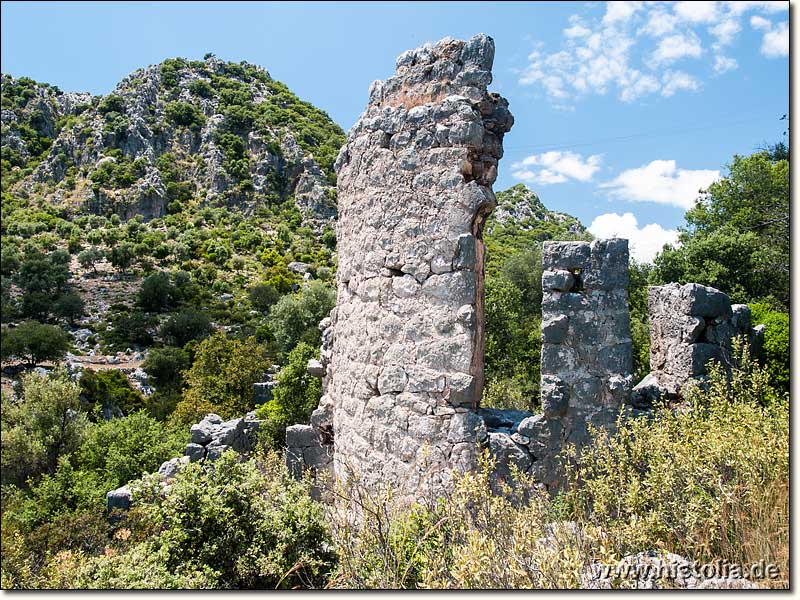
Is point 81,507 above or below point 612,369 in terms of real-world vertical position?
below

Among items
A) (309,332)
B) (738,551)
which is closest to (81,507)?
(738,551)

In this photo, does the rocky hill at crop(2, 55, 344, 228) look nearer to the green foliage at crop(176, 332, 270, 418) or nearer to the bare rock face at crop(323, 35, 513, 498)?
the green foliage at crop(176, 332, 270, 418)

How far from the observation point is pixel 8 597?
3354mm

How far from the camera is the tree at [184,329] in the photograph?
31.6 m

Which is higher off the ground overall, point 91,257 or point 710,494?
point 91,257

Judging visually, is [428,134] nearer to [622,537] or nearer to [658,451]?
[658,451]

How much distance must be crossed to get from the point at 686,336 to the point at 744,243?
8.86 m

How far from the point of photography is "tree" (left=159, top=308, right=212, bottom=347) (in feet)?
104

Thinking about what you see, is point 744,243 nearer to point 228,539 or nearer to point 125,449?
point 228,539

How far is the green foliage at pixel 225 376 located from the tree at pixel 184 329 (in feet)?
43.1

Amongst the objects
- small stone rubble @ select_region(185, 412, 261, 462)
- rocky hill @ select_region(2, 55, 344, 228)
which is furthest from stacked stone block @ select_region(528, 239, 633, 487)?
rocky hill @ select_region(2, 55, 344, 228)

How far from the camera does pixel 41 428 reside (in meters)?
12.2

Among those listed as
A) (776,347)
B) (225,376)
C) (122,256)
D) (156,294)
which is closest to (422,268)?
(776,347)

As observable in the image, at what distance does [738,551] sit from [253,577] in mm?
3478
